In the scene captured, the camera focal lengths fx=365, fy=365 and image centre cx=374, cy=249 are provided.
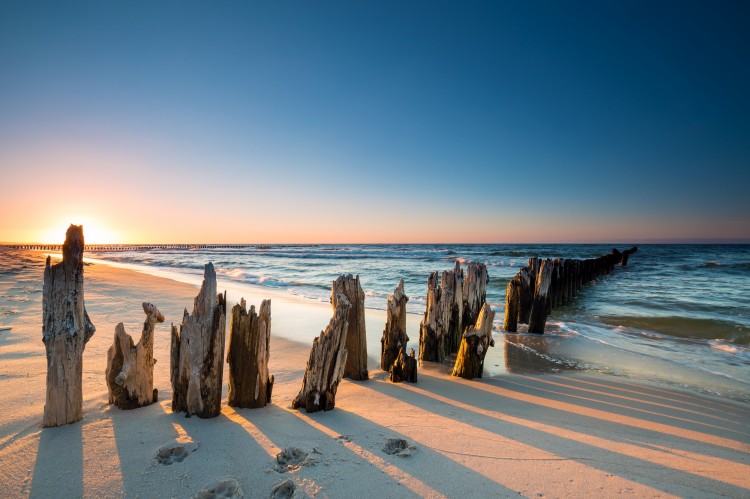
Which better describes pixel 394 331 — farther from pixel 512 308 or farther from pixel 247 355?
pixel 512 308

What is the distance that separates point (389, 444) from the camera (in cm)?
299

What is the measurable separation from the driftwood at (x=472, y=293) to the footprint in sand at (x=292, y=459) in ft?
17.2

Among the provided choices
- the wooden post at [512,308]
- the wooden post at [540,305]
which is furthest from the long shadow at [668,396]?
the wooden post at [512,308]

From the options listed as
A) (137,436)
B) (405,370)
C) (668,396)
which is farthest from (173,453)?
(668,396)

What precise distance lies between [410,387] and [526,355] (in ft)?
11.8

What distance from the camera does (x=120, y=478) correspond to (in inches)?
95.9

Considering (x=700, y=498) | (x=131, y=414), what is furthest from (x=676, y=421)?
(x=131, y=414)

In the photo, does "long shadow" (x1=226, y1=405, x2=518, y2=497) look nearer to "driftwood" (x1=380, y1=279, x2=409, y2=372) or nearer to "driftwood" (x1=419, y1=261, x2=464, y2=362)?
"driftwood" (x1=380, y1=279, x2=409, y2=372)

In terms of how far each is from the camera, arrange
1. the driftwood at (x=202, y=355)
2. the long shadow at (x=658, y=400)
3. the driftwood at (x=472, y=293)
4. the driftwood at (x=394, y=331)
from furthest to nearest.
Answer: the driftwood at (x=472, y=293), the driftwood at (x=394, y=331), the long shadow at (x=658, y=400), the driftwood at (x=202, y=355)

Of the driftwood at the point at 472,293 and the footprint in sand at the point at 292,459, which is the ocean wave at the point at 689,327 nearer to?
the driftwood at the point at 472,293

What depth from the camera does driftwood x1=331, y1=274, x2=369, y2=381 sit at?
5023 mm

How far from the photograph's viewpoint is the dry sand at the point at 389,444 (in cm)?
246

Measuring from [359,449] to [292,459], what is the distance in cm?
53

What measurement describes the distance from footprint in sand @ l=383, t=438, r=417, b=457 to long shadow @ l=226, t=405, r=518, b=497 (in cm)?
4
